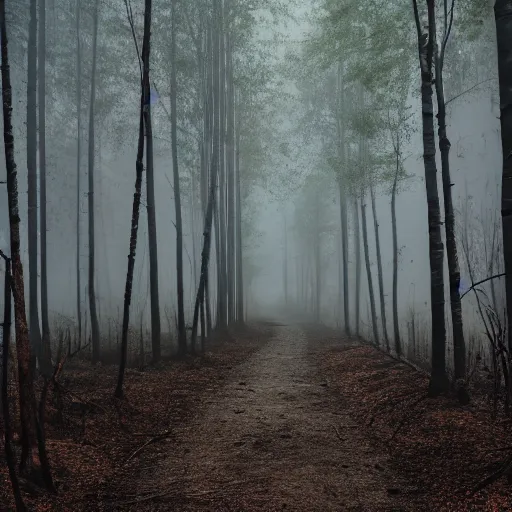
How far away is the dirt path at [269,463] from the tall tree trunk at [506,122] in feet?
6.62

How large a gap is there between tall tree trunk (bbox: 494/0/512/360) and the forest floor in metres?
1.52

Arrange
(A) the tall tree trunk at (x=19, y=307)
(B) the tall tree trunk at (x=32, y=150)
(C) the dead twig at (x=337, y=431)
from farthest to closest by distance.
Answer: (B) the tall tree trunk at (x=32, y=150), (C) the dead twig at (x=337, y=431), (A) the tall tree trunk at (x=19, y=307)

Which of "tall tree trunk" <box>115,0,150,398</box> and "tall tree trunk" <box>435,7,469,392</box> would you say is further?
"tall tree trunk" <box>115,0,150,398</box>

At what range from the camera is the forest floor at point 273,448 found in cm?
399

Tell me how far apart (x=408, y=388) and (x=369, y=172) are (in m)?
8.94

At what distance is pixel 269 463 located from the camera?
15.9 ft

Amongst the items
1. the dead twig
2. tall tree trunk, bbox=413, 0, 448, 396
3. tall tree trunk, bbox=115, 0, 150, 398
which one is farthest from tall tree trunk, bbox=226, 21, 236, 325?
the dead twig

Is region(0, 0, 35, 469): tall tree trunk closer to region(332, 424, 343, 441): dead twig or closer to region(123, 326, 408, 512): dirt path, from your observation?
region(123, 326, 408, 512): dirt path

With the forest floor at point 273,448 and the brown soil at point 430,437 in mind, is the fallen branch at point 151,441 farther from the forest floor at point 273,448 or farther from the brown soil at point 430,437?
the brown soil at point 430,437

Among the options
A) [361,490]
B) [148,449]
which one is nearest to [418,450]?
[361,490]

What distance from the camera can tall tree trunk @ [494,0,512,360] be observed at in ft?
14.3

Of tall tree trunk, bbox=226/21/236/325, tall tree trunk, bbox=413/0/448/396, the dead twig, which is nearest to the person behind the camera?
the dead twig

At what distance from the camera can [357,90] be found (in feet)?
55.8

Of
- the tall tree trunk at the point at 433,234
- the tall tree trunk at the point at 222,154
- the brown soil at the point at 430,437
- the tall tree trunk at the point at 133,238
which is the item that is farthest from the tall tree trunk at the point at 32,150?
Answer: the tall tree trunk at the point at 433,234
